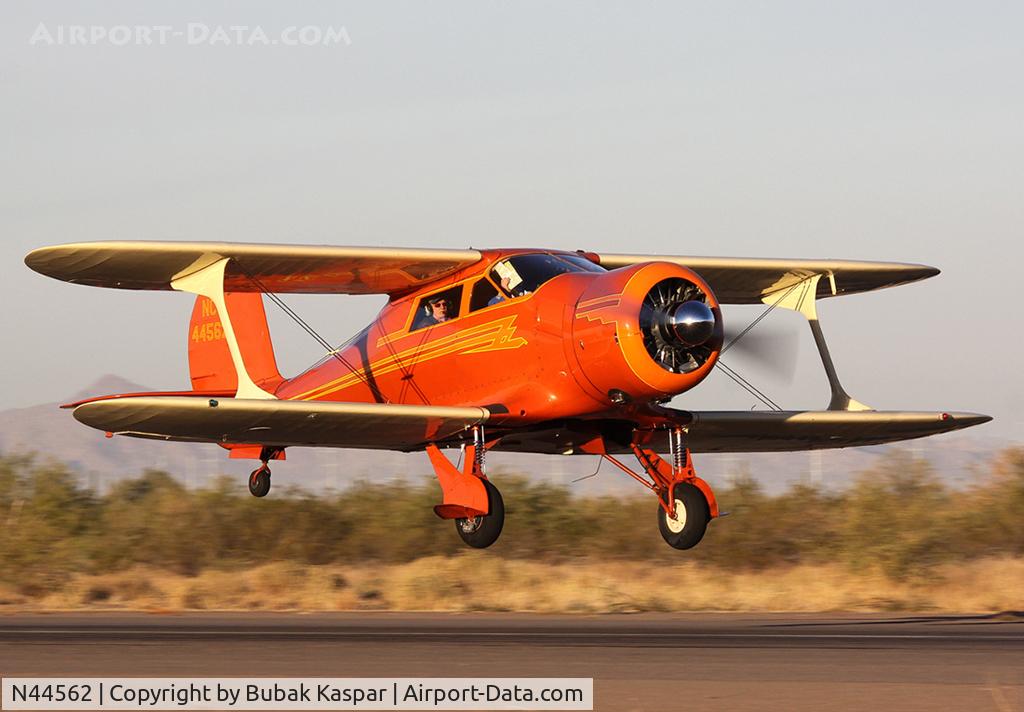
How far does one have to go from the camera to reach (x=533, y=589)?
95.7ft

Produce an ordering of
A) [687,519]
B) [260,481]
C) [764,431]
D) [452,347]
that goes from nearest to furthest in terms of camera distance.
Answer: [687,519], [452,347], [764,431], [260,481]

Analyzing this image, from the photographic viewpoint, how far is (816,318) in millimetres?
20438

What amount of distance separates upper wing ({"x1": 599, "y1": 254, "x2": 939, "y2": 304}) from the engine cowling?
146 inches

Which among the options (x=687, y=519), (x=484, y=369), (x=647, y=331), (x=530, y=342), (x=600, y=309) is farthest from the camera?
(x=484, y=369)

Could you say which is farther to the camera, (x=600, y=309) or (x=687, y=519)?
(x=687, y=519)

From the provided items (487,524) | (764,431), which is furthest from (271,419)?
(764,431)

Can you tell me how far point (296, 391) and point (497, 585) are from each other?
33.9 feet

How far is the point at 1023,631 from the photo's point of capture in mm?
19812

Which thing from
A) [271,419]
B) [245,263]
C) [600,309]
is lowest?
[271,419]

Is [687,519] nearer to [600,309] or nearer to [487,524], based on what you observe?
[487,524]

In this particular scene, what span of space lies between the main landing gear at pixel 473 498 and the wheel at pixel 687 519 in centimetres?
193

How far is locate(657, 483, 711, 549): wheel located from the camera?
16.3 metres

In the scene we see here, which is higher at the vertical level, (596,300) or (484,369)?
(596,300)
